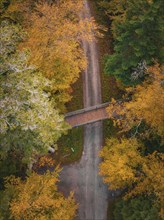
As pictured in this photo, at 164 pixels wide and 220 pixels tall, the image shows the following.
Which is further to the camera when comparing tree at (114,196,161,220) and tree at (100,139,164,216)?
tree at (100,139,164,216)

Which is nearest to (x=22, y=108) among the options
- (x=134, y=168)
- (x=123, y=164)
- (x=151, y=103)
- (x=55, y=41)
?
(x=55, y=41)

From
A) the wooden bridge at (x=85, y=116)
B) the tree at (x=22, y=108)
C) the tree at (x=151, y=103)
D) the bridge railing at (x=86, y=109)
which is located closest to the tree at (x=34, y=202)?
the tree at (x=22, y=108)

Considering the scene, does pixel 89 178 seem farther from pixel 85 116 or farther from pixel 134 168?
pixel 134 168

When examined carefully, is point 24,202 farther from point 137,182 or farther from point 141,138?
point 141,138

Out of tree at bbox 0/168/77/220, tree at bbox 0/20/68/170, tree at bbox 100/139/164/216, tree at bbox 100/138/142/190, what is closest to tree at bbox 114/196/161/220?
tree at bbox 100/139/164/216

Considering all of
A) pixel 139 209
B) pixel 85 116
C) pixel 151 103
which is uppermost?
pixel 85 116

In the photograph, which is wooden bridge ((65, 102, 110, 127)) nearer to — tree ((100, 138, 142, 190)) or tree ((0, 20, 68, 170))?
tree ((100, 138, 142, 190))
